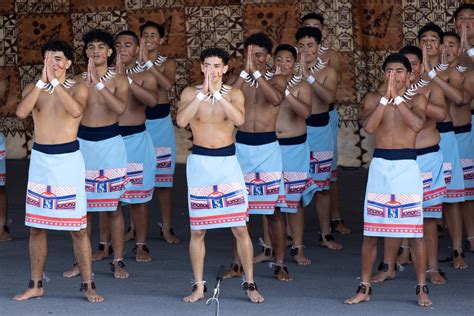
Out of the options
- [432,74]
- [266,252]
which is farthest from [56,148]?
[432,74]

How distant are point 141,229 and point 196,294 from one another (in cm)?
129


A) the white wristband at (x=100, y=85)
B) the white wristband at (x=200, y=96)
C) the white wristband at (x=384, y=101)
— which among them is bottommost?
the white wristband at (x=384, y=101)

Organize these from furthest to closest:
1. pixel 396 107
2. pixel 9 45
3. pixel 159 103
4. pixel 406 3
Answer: pixel 9 45
pixel 406 3
pixel 159 103
pixel 396 107

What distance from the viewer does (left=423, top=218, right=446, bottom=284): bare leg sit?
7.55m

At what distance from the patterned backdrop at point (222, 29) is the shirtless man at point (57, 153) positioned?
4197mm

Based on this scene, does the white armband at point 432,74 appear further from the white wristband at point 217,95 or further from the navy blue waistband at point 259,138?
the white wristband at point 217,95

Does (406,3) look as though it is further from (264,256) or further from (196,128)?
Answer: (196,128)

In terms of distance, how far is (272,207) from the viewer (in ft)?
25.4

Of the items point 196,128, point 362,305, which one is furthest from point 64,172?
point 362,305

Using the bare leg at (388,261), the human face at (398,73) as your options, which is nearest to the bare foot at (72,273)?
the bare leg at (388,261)

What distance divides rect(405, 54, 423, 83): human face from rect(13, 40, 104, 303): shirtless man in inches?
77.6

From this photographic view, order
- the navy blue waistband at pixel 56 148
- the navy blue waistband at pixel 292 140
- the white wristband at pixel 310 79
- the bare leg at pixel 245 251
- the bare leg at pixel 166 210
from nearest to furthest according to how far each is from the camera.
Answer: the navy blue waistband at pixel 56 148 < the bare leg at pixel 245 251 < the navy blue waistband at pixel 292 140 < the white wristband at pixel 310 79 < the bare leg at pixel 166 210

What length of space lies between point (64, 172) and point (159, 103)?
1.94m

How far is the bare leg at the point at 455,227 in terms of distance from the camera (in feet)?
26.4
